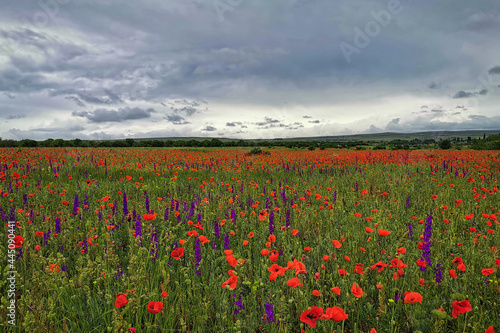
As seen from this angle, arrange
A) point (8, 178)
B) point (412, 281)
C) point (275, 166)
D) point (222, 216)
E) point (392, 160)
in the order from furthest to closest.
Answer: point (392, 160) → point (275, 166) → point (8, 178) → point (222, 216) → point (412, 281)

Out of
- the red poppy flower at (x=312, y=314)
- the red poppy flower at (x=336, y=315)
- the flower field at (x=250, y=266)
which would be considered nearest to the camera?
the red poppy flower at (x=336, y=315)

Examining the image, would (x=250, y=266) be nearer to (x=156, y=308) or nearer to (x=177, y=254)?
(x=177, y=254)

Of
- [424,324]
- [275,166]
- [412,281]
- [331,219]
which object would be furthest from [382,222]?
[275,166]

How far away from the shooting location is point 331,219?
4.38 m

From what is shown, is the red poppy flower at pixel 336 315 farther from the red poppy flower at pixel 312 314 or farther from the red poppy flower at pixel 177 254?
the red poppy flower at pixel 177 254

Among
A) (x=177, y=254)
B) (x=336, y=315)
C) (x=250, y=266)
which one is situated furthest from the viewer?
(x=250, y=266)

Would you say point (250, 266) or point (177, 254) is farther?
point (250, 266)

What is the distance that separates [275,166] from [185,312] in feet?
29.8

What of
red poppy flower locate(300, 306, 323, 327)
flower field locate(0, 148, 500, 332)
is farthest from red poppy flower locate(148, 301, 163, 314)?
red poppy flower locate(300, 306, 323, 327)

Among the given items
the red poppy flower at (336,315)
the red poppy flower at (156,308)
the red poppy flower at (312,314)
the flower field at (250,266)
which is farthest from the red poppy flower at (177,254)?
the red poppy flower at (336,315)

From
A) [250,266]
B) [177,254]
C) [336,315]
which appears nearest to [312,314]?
[336,315]

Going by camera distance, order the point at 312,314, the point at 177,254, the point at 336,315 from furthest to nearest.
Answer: the point at 177,254 → the point at 312,314 → the point at 336,315

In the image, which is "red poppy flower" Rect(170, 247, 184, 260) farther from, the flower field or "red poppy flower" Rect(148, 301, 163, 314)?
"red poppy flower" Rect(148, 301, 163, 314)

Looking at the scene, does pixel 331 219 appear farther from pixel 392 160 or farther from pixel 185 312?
pixel 392 160
